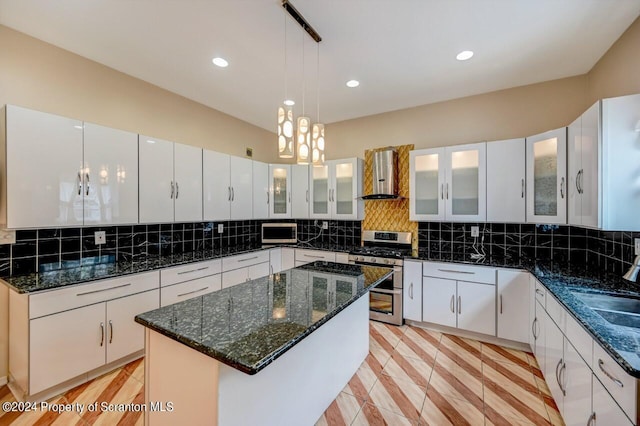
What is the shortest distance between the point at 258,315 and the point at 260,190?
2.90 meters

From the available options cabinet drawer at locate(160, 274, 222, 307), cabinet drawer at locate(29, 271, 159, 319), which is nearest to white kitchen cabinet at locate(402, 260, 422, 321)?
cabinet drawer at locate(160, 274, 222, 307)

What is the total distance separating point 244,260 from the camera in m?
3.51

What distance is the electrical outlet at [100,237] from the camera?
2.61 meters

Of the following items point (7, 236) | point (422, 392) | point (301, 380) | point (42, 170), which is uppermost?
point (42, 170)

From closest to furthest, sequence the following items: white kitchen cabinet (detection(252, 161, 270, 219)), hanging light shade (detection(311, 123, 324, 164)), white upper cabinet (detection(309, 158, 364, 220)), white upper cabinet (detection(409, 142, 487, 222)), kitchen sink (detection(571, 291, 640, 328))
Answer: kitchen sink (detection(571, 291, 640, 328)), hanging light shade (detection(311, 123, 324, 164)), white upper cabinet (detection(409, 142, 487, 222)), white upper cabinet (detection(309, 158, 364, 220)), white kitchen cabinet (detection(252, 161, 270, 219))

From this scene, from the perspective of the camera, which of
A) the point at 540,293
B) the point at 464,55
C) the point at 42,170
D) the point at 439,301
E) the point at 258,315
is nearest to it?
the point at 258,315

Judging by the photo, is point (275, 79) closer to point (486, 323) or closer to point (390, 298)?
point (390, 298)

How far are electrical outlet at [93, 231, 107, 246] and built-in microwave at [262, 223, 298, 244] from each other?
1988 mm

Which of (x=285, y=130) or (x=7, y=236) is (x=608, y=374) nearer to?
(x=285, y=130)

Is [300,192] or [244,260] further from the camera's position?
[300,192]

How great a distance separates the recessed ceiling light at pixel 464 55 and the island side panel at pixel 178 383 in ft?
9.76

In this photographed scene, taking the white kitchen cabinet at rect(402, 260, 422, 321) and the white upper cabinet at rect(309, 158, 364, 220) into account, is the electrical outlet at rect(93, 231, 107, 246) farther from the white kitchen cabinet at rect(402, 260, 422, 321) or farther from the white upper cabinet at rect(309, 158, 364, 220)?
the white kitchen cabinet at rect(402, 260, 422, 321)

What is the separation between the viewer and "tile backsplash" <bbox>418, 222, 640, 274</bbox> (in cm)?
219

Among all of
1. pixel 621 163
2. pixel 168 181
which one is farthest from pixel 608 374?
pixel 168 181
